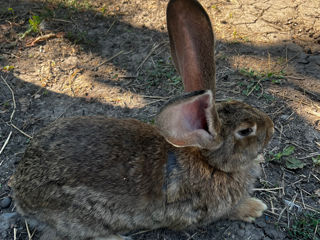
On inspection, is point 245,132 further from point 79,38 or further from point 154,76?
point 79,38

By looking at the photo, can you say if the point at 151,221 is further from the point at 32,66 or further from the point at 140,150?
the point at 32,66

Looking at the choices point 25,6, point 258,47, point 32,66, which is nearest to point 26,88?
point 32,66

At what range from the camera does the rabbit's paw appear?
2.84 meters

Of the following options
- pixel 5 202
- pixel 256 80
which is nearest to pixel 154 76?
pixel 256 80

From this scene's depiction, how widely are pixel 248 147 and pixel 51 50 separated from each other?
310 centimetres

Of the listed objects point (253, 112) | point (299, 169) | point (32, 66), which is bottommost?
point (299, 169)

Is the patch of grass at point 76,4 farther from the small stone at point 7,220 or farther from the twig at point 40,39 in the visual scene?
the small stone at point 7,220

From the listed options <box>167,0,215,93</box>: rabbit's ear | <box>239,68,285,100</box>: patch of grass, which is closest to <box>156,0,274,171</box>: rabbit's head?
<box>167,0,215,93</box>: rabbit's ear

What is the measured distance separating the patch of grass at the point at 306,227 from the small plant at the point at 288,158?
1.56 ft

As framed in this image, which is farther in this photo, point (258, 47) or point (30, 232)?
point (258, 47)

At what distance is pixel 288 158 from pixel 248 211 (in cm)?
73

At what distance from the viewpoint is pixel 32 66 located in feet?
14.1

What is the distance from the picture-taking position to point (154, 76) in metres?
4.12

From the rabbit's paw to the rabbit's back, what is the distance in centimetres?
72
